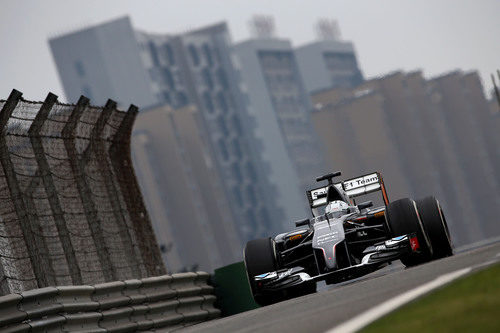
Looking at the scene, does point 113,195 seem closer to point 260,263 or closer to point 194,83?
point 260,263

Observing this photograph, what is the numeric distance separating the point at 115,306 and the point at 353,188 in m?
5.82

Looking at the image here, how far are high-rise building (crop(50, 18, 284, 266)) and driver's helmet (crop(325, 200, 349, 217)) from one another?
5252 inches

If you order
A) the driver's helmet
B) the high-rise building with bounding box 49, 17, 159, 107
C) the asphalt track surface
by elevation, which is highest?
the high-rise building with bounding box 49, 17, 159, 107

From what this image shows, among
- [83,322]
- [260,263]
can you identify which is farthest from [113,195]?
[83,322]

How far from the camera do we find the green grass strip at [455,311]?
644 cm

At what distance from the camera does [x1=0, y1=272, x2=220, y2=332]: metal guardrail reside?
37.2 feet

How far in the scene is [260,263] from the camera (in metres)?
16.0

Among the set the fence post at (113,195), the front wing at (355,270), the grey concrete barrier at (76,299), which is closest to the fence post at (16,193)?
the grey concrete barrier at (76,299)

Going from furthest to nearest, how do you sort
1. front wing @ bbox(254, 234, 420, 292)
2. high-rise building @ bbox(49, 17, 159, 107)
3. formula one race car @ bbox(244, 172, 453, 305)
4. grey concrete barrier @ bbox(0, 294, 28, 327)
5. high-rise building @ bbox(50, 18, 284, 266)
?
high-rise building @ bbox(50, 18, 284, 266) < high-rise building @ bbox(49, 17, 159, 107) < formula one race car @ bbox(244, 172, 453, 305) < front wing @ bbox(254, 234, 420, 292) < grey concrete barrier @ bbox(0, 294, 28, 327)

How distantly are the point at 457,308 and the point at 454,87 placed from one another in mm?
194409

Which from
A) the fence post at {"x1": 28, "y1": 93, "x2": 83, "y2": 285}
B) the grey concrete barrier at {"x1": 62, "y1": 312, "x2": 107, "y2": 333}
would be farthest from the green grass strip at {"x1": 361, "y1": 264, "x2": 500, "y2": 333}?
the fence post at {"x1": 28, "y1": 93, "x2": 83, "y2": 285}

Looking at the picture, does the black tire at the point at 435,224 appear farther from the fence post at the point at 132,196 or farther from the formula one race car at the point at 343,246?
the fence post at the point at 132,196

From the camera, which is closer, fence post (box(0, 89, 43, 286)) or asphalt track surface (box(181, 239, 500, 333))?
asphalt track surface (box(181, 239, 500, 333))

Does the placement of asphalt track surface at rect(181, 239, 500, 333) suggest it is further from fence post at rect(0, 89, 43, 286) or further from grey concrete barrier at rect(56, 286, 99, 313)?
fence post at rect(0, 89, 43, 286)
